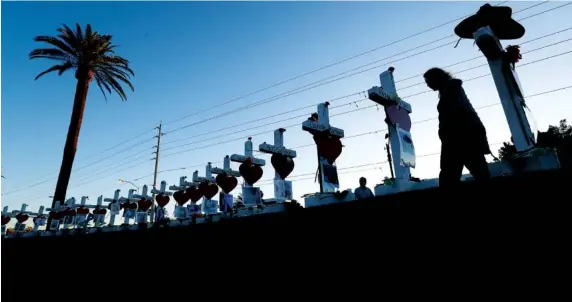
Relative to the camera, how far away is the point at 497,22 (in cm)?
361

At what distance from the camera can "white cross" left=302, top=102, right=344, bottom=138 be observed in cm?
496

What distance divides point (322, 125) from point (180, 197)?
21.4ft

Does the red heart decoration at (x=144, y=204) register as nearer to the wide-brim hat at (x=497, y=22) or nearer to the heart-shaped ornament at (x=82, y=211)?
the heart-shaped ornament at (x=82, y=211)

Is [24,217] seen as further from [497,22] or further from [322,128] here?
[497,22]

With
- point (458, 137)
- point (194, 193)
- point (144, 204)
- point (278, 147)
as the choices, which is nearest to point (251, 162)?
point (278, 147)

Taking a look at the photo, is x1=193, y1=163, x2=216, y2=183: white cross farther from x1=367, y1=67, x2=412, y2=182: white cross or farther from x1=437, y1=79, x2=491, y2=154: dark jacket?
x1=437, y1=79, x2=491, y2=154: dark jacket

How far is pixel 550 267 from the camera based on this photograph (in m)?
1.84

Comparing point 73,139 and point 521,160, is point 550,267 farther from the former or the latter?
point 73,139

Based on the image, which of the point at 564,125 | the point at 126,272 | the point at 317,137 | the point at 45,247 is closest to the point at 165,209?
the point at 45,247

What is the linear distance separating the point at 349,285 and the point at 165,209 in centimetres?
1018

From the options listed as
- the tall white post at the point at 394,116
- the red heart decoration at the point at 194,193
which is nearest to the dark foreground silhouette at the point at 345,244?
the tall white post at the point at 394,116

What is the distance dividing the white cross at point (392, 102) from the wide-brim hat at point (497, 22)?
4.25 ft

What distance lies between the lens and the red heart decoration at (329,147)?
5.02 meters

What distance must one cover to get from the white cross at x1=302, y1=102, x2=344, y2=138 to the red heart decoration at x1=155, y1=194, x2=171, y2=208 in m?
8.21
